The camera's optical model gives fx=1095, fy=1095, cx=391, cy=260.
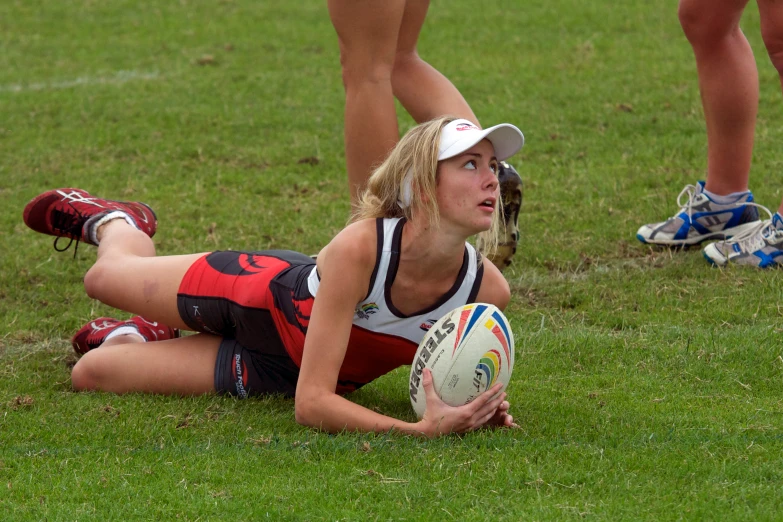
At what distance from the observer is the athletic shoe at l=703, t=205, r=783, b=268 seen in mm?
5695

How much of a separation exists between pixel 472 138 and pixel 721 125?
8.39 ft

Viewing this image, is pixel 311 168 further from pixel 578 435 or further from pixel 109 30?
pixel 109 30

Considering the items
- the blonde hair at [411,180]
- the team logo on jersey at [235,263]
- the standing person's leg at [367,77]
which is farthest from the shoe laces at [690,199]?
the team logo on jersey at [235,263]

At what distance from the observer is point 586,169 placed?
740 centimetres

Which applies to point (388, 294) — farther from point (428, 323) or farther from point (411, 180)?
point (411, 180)

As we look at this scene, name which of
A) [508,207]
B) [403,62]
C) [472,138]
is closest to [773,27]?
[508,207]

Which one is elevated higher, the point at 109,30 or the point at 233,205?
the point at 109,30

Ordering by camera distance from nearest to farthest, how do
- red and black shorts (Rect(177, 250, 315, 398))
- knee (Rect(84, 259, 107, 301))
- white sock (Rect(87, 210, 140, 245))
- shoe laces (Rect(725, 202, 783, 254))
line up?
1. red and black shorts (Rect(177, 250, 315, 398))
2. knee (Rect(84, 259, 107, 301))
3. white sock (Rect(87, 210, 140, 245))
4. shoe laces (Rect(725, 202, 783, 254))

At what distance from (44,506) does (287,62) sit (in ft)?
24.8

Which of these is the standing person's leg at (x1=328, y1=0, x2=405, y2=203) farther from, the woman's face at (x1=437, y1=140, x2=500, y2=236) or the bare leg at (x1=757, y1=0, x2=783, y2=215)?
the bare leg at (x1=757, y1=0, x2=783, y2=215)

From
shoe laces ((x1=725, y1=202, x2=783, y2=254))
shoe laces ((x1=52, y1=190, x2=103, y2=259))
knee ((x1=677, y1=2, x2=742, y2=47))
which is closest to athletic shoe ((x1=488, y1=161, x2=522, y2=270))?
shoe laces ((x1=725, y1=202, x2=783, y2=254))

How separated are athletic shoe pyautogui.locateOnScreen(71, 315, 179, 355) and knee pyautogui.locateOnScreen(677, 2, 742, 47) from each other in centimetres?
312

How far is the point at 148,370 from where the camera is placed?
448 centimetres

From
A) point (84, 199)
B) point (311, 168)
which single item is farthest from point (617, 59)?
point (84, 199)
